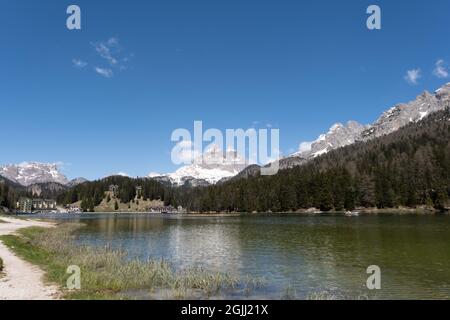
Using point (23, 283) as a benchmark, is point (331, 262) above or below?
below

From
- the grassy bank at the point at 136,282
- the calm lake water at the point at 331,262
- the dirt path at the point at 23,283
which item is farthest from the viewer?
the calm lake water at the point at 331,262

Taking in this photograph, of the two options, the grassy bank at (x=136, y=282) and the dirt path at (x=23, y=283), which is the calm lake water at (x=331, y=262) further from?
the dirt path at (x=23, y=283)

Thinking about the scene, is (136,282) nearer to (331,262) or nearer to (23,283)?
(23,283)

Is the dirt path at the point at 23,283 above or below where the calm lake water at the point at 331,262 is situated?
above

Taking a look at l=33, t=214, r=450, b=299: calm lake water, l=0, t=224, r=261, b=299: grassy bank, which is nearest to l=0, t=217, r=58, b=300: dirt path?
l=0, t=224, r=261, b=299: grassy bank

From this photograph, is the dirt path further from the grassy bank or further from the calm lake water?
the calm lake water

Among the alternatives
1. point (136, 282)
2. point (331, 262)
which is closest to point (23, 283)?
point (136, 282)

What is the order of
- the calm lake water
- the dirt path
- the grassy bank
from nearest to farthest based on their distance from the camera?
the dirt path, the grassy bank, the calm lake water

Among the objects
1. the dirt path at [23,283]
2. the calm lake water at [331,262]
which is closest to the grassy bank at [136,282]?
the dirt path at [23,283]

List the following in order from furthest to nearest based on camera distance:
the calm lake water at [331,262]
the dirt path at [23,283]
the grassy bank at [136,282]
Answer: the calm lake water at [331,262] < the grassy bank at [136,282] < the dirt path at [23,283]
